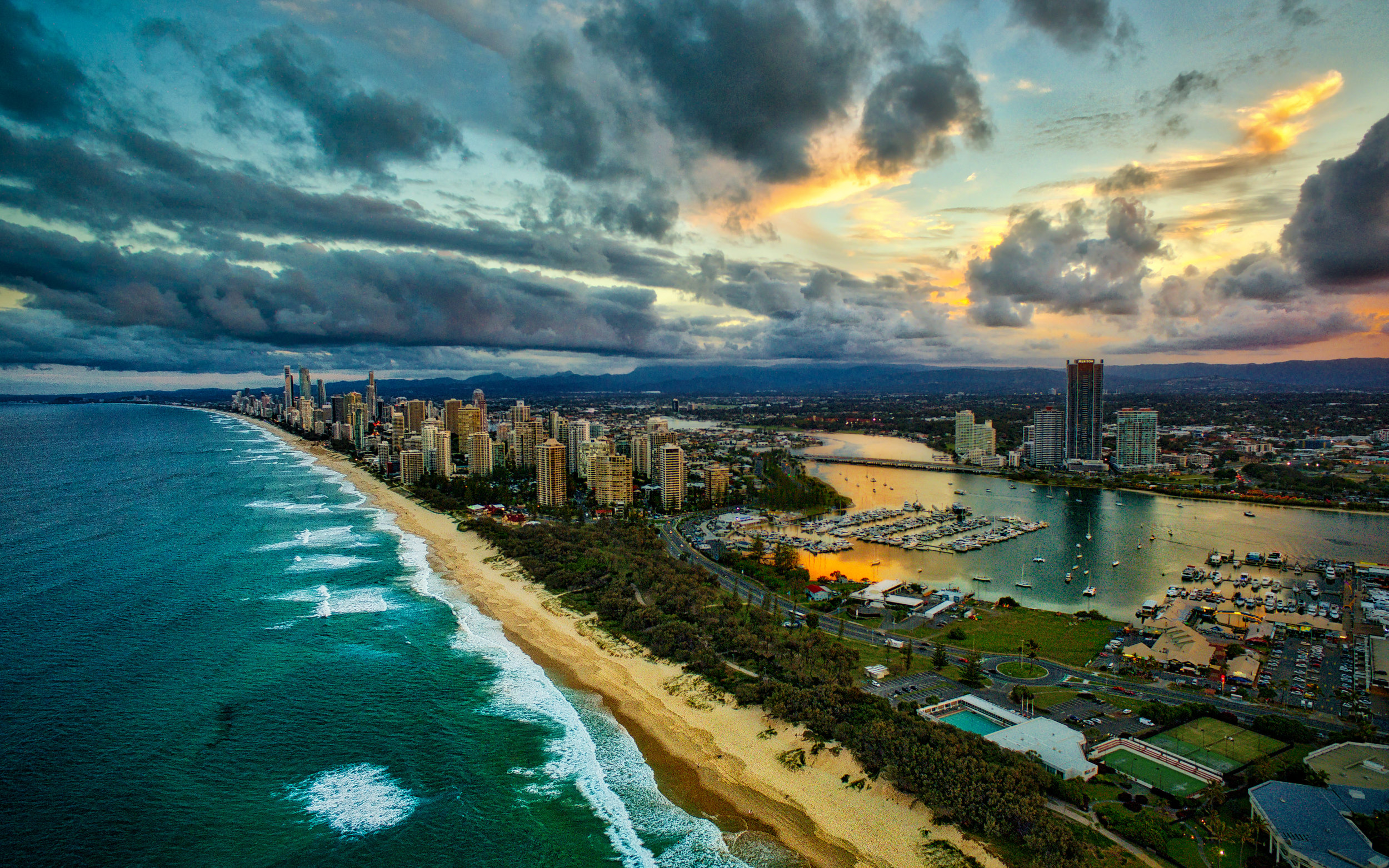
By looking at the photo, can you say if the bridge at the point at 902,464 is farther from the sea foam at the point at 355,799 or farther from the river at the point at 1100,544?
the sea foam at the point at 355,799

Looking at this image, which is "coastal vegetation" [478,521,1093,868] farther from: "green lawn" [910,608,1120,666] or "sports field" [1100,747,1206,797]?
"green lawn" [910,608,1120,666]

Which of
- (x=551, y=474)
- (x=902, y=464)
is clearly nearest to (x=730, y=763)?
(x=551, y=474)

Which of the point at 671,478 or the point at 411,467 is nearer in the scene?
the point at 671,478

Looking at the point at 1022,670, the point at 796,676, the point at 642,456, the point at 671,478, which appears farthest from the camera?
the point at 642,456

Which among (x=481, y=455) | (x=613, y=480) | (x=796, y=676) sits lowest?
(x=796, y=676)

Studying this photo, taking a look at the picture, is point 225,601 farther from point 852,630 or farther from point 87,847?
point 852,630

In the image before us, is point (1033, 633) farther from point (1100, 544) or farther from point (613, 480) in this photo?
point (613, 480)

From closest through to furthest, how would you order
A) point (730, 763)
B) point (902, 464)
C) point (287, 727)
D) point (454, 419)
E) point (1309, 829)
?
point (1309, 829)
point (730, 763)
point (287, 727)
point (902, 464)
point (454, 419)
